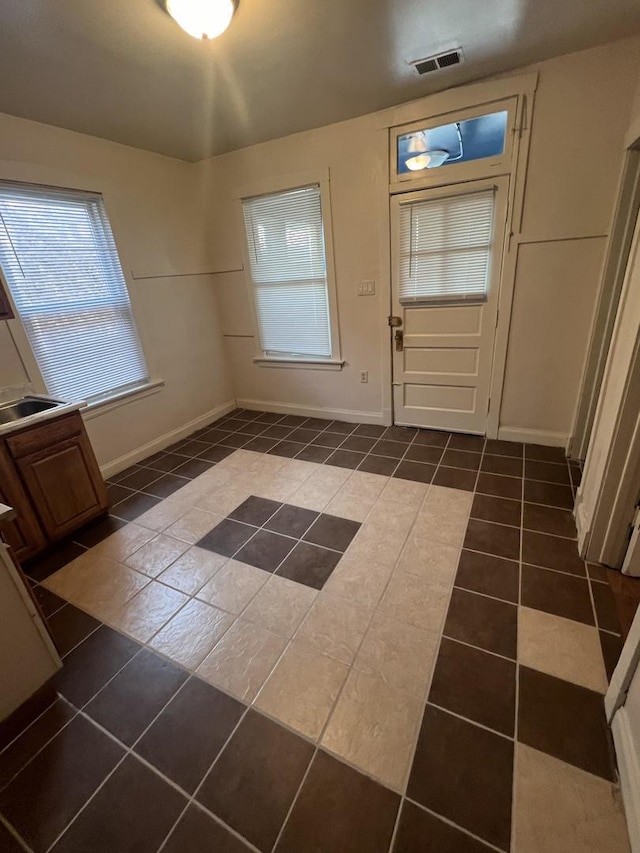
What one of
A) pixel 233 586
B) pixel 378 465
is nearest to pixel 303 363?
pixel 378 465

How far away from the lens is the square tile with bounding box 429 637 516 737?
123 centimetres

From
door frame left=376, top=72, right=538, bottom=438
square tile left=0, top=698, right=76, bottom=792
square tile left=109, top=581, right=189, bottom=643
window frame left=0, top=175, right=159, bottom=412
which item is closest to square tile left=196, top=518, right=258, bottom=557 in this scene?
square tile left=109, top=581, right=189, bottom=643

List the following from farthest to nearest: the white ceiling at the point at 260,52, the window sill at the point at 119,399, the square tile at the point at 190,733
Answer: the window sill at the point at 119,399 → the white ceiling at the point at 260,52 → the square tile at the point at 190,733

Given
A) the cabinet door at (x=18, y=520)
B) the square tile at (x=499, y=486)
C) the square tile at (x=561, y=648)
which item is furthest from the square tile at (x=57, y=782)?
the square tile at (x=499, y=486)

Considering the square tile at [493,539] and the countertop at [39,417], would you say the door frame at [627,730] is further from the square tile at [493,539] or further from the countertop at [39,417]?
the countertop at [39,417]

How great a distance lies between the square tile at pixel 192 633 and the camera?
1519 millimetres

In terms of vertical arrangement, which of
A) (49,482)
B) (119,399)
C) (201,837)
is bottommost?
(201,837)

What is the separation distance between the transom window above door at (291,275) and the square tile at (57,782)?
3.08 metres

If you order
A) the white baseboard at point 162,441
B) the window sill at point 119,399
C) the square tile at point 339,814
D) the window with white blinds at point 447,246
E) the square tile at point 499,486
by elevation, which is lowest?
the square tile at point 339,814

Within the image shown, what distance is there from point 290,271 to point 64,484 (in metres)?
2.60

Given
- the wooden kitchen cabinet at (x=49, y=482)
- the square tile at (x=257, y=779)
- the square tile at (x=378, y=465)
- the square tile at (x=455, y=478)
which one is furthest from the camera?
the square tile at (x=378, y=465)

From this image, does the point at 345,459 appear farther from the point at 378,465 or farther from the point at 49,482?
the point at 49,482

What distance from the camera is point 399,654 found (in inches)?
57.1

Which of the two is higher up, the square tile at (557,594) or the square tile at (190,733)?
the square tile at (557,594)
